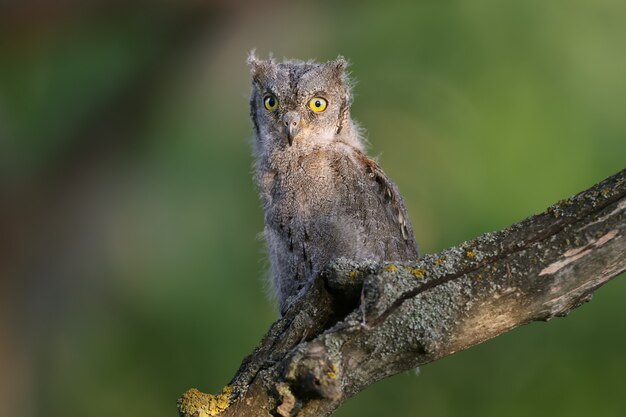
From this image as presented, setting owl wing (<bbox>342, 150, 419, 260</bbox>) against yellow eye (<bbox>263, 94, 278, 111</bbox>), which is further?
yellow eye (<bbox>263, 94, 278, 111</bbox>)

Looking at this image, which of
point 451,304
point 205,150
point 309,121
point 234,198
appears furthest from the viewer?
point 205,150

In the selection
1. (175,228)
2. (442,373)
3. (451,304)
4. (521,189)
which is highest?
(175,228)

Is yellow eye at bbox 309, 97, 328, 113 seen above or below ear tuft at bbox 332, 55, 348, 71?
below

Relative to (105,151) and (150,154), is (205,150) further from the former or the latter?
(105,151)

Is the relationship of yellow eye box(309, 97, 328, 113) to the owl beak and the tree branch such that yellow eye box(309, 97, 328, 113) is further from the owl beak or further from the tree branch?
the tree branch

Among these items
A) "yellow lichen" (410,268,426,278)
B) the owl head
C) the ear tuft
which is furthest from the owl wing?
"yellow lichen" (410,268,426,278)

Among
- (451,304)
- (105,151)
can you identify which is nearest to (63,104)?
(105,151)
